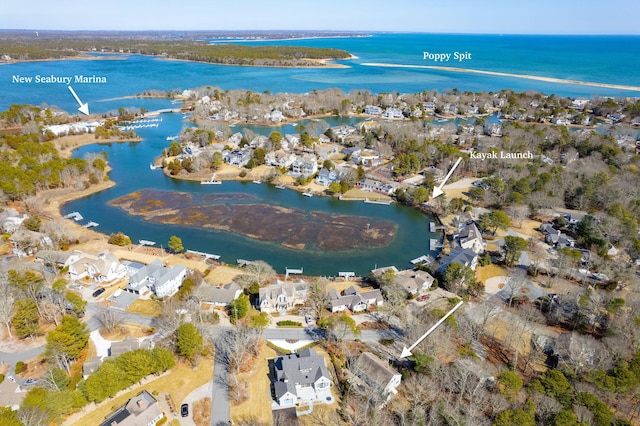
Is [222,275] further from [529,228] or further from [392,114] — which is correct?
[392,114]

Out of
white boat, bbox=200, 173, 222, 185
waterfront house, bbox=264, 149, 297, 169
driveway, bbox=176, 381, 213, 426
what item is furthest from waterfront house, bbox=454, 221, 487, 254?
white boat, bbox=200, 173, 222, 185

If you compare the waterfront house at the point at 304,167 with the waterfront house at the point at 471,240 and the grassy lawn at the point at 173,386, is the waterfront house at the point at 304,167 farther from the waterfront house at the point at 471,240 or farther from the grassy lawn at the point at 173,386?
the grassy lawn at the point at 173,386

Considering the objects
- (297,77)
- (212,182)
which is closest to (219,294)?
(212,182)

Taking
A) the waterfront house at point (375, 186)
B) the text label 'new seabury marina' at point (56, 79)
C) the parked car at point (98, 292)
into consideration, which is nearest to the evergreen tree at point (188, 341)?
the parked car at point (98, 292)

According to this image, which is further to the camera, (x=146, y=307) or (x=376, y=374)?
(x=146, y=307)

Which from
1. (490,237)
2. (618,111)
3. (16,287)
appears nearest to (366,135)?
(490,237)
